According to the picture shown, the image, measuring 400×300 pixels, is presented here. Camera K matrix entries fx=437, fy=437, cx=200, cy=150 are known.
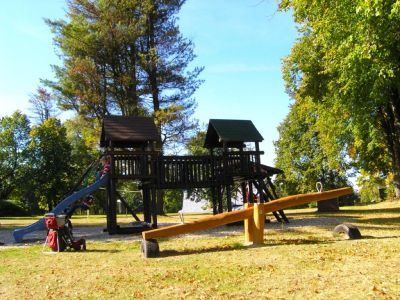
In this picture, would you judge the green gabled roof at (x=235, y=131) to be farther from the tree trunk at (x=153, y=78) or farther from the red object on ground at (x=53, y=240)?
the tree trunk at (x=153, y=78)

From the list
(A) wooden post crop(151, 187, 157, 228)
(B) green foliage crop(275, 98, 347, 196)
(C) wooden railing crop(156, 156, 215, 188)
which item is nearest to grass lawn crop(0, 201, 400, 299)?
(A) wooden post crop(151, 187, 157, 228)

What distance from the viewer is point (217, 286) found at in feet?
21.7

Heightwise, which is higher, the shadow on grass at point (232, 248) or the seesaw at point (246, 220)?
the seesaw at point (246, 220)

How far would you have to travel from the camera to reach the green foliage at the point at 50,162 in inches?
1672

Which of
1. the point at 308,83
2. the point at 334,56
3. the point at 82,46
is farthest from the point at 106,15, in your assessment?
the point at 334,56

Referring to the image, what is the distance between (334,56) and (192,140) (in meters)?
14.3

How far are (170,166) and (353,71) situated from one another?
25.7 ft

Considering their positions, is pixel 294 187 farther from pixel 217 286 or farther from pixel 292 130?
pixel 217 286

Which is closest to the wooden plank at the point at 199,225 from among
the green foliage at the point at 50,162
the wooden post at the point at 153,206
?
the wooden post at the point at 153,206

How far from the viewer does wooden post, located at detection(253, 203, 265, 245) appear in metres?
10.9

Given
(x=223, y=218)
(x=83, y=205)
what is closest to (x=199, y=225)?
(x=223, y=218)

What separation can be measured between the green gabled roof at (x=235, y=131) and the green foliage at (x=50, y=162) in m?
27.1

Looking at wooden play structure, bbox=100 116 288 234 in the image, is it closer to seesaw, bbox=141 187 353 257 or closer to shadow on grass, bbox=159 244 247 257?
seesaw, bbox=141 187 353 257

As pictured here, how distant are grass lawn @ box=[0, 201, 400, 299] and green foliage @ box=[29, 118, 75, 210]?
32258 millimetres
